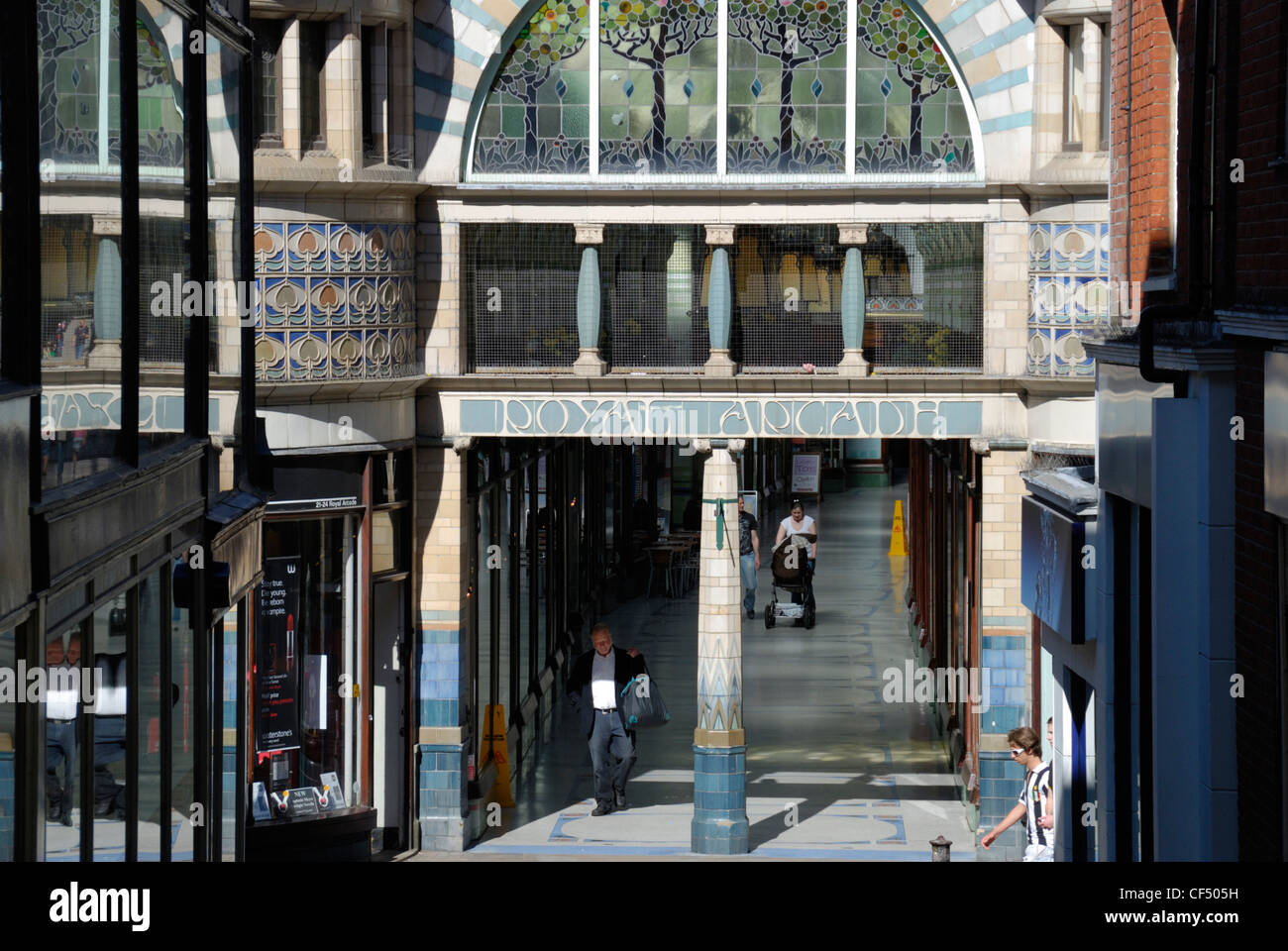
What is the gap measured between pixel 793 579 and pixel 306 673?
13439mm

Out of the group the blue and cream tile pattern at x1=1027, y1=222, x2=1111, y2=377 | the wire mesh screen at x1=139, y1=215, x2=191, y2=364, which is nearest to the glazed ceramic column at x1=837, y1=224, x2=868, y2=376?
the blue and cream tile pattern at x1=1027, y1=222, x2=1111, y2=377

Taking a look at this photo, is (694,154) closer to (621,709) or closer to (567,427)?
(567,427)

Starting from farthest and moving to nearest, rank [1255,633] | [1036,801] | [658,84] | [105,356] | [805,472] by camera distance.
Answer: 1. [805,472]
2. [658,84]
3. [1036,801]
4. [1255,633]
5. [105,356]

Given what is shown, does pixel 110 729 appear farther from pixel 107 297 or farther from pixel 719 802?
pixel 719 802

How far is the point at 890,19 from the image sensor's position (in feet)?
52.0

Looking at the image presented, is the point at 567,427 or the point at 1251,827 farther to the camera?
the point at 567,427

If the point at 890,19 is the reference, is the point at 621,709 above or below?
below

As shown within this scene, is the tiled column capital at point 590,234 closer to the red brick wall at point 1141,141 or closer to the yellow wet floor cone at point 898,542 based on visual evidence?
the red brick wall at point 1141,141

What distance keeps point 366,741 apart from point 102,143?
32.1 ft

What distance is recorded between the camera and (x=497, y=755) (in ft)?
57.0

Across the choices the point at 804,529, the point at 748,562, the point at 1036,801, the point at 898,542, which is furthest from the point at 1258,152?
the point at 898,542
